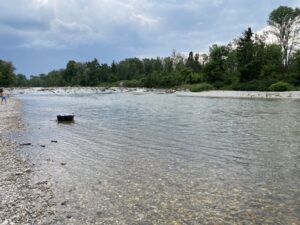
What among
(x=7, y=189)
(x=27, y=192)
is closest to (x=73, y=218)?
(x=27, y=192)

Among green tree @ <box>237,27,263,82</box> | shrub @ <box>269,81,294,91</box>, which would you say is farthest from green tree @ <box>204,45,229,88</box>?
shrub @ <box>269,81,294,91</box>

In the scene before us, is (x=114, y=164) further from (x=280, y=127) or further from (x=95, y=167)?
(x=280, y=127)

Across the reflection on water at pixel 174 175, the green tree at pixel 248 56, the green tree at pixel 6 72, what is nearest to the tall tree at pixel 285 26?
the green tree at pixel 248 56

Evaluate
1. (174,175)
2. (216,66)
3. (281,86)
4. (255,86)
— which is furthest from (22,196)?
(216,66)

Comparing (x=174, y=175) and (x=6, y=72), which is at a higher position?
(x=6, y=72)

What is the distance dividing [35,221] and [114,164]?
19.3 feet

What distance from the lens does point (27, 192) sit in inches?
384

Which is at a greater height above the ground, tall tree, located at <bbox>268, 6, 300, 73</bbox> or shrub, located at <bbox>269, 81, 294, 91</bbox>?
tall tree, located at <bbox>268, 6, 300, 73</bbox>

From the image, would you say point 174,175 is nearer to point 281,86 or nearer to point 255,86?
point 281,86

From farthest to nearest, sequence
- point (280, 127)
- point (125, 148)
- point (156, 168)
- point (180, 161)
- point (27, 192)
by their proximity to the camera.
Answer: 1. point (280, 127)
2. point (125, 148)
3. point (180, 161)
4. point (156, 168)
5. point (27, 192)

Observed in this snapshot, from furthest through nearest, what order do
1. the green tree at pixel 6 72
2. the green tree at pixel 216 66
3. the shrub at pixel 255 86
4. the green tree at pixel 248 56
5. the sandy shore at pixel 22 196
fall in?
the green tree at pixel 6 72
the green tree at pixel 216 66
the green tree at pixel 248 56
the shrub at pixel 255 86
the sandy shore at pixel 22 196

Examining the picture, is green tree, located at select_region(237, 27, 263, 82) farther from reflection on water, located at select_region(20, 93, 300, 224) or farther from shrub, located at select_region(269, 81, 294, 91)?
reflection on water, located at select_region(20, 93, 300, 224)

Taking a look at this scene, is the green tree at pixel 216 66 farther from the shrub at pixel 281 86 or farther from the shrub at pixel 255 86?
the shrub at pixel 281 86

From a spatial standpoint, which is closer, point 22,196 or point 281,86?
point 22,196
